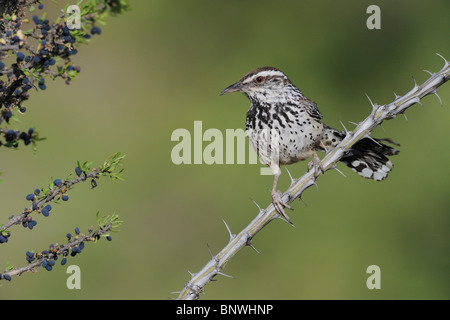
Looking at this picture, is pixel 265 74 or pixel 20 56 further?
pixel 265 74

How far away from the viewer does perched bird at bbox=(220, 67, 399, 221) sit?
2.59 metres

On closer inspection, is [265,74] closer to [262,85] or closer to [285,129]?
[262,85]

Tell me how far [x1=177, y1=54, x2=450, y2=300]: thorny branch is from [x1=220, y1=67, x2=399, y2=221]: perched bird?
0.57m

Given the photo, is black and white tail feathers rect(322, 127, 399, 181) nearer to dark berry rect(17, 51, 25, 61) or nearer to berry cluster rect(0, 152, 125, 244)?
berry cluster rect(0, 152, 125, 244)

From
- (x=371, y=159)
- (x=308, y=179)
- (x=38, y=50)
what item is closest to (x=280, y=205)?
(x=308, y=179)

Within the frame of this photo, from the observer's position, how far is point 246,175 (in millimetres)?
4988

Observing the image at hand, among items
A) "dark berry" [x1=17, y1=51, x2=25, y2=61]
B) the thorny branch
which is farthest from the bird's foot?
"dark berry" [x1=17, y1=51, x2=25, y2=61]

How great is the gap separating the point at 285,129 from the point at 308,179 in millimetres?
695

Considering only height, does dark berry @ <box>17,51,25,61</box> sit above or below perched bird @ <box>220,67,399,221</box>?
below

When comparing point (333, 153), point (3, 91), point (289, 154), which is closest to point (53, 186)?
point (3, 91)

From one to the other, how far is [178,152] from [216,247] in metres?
0.83

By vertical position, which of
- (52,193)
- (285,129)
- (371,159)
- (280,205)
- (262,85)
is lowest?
(52,193)

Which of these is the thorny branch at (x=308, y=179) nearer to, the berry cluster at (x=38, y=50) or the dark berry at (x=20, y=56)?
the berry cluster at (x=38, y=50)

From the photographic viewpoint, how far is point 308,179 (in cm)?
201
